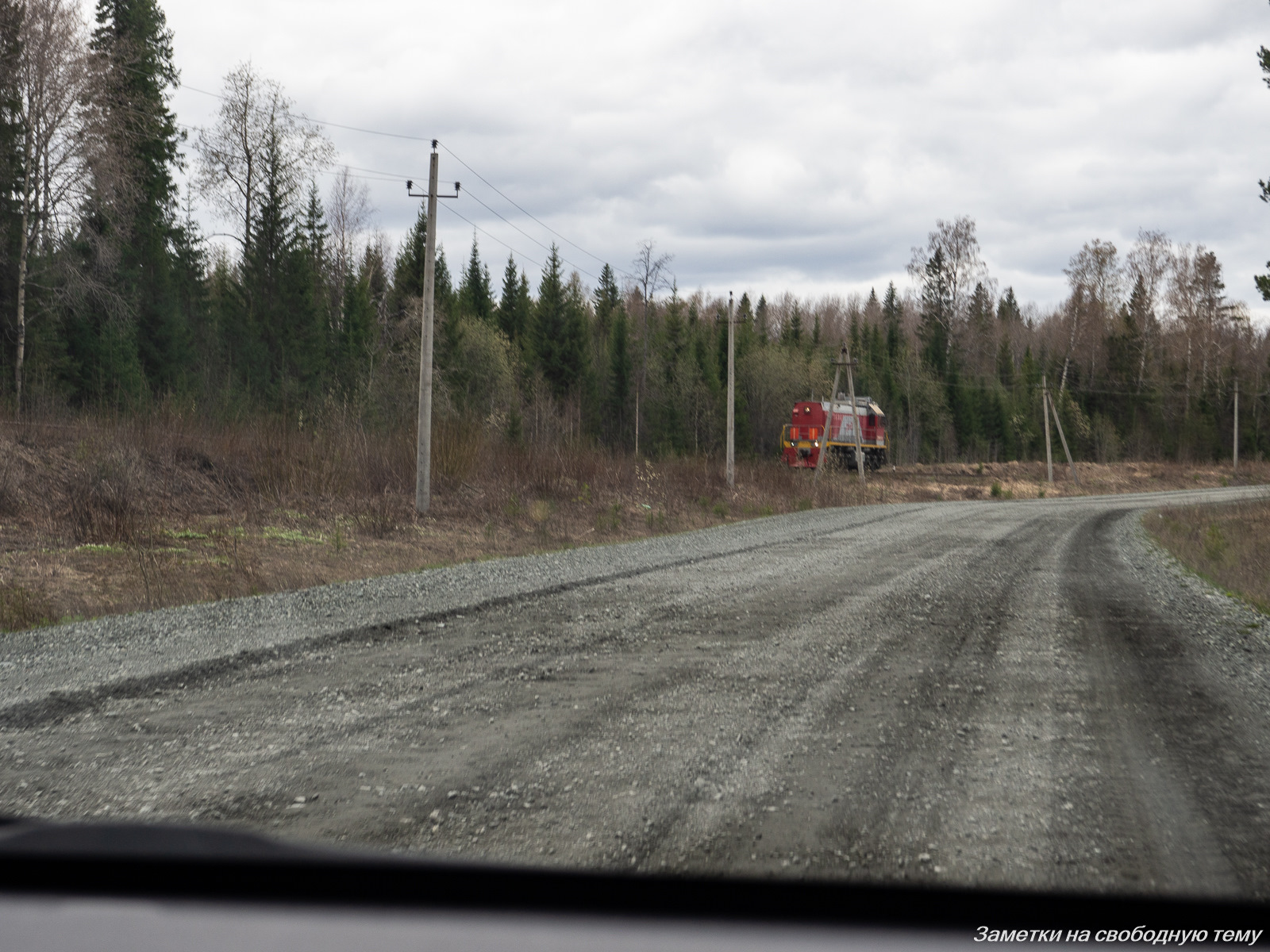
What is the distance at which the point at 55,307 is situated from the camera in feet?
97.5

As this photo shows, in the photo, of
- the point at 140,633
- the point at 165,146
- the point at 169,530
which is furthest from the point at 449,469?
the point at 165,146

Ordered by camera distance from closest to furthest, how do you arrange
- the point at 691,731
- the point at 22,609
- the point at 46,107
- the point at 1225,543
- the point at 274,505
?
1. the point at 691,731
2. the point at 22,609
3. the point at 1225,543
4. the point at 274,505
5. the point at 46,107

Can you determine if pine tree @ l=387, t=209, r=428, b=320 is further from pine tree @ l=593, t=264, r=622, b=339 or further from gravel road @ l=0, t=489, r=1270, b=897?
gravel road @ l=0, t=489, r=1270, b=897

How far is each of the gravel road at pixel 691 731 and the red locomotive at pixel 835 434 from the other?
38201 mm

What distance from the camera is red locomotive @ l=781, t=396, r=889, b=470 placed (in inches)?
1888

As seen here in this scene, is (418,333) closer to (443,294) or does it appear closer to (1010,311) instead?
(443,294)

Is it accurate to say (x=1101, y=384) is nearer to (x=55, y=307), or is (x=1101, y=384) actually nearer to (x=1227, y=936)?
(x=55, y=307)

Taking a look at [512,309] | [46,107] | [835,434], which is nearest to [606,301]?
[512,309]

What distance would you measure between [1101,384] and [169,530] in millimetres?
83139

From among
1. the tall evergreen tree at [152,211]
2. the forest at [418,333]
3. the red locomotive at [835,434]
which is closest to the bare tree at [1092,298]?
the forest at [418,333]

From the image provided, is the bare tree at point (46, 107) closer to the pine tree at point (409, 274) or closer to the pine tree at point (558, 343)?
the pine tree at point (409, 274)

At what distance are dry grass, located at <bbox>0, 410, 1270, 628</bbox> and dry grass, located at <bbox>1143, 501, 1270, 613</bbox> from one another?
32.8 feet

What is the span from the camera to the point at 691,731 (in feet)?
16.0

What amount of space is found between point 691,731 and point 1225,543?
15.7 metres
